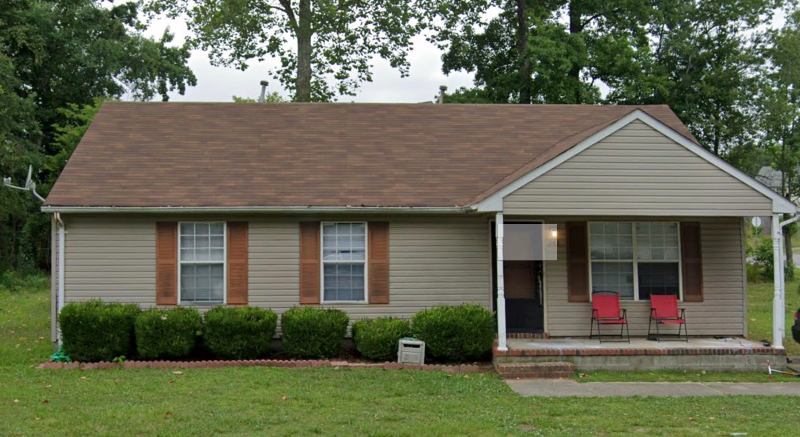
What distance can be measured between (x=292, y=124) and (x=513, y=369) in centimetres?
724

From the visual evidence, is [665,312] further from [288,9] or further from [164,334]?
[288,9]

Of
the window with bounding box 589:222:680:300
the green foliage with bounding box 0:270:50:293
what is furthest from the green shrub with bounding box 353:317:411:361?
the green foliage with bounding box 0:270:50:293

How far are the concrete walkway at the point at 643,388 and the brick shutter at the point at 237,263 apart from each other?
4881 millimetres

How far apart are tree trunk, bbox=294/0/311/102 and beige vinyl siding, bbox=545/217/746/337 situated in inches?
558

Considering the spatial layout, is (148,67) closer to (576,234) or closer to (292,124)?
(292,124)

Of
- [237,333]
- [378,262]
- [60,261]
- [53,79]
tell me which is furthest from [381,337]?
[53,79]

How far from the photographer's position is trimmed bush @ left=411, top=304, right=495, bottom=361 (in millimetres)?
11016

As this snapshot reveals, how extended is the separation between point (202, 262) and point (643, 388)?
7.35 m

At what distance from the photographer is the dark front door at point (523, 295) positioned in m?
12.5

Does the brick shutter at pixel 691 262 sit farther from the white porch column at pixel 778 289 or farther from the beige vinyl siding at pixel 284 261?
the beige vinyl siding at pixel 284 261

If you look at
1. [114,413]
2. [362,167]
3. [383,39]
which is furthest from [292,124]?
[383,39]

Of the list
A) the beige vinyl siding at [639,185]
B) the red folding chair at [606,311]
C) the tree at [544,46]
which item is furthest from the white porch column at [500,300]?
the tree at [544,46]

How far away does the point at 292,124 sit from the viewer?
14.8m

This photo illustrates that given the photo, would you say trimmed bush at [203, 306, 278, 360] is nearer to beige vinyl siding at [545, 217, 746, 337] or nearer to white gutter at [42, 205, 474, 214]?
white gutter at [42, 205, 474, 214]
